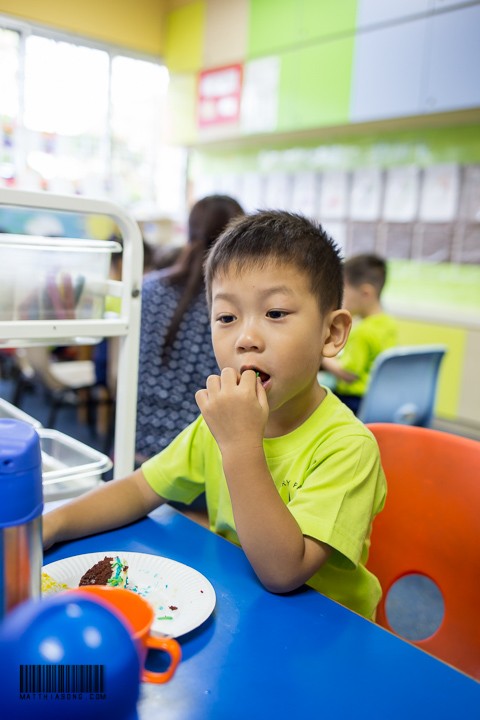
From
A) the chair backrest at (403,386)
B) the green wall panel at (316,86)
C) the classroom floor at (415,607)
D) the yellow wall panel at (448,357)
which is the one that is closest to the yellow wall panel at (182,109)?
the green wall panel at (316,86)

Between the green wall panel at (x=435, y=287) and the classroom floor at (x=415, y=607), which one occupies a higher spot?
the green wall panel at (x=435, y=287)

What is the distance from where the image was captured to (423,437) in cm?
100

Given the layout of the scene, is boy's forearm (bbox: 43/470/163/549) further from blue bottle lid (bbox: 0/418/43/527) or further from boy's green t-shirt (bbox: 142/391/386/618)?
blue bottle lid (bbox: 0/418/43/527)

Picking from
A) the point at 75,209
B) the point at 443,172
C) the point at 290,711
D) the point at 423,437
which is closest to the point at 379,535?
the point at 423,437

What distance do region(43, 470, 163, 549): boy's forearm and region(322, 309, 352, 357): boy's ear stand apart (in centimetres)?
33

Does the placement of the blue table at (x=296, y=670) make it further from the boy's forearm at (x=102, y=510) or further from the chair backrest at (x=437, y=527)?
the chair backrest at (x=437, y=527)

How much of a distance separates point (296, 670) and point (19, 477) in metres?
0.31

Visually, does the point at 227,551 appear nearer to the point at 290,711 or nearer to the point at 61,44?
the point at 290,711

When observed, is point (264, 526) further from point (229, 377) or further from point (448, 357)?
point (448, 357)

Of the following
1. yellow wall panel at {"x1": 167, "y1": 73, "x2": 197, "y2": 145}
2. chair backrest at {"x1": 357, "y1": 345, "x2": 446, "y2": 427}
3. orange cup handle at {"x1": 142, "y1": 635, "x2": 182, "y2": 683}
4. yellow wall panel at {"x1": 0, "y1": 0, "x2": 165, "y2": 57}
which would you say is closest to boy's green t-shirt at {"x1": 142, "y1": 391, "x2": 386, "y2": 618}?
orange cup handle at {"x1": 142, "y1": 635, "x2": 182, "y2": 683}

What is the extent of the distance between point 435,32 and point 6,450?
3.76m

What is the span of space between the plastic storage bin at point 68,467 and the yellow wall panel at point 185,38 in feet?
14.6

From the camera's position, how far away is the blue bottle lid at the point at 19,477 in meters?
0.43

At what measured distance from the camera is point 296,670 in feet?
1.83
